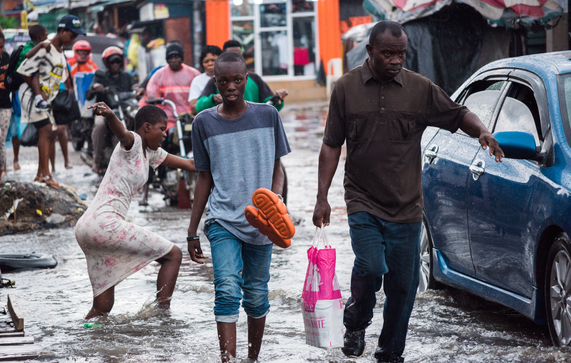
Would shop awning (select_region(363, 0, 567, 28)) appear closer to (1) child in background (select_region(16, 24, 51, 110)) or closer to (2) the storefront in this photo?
(1) child in background (select_region(16, 24, 51, 110))

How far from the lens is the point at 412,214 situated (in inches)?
170

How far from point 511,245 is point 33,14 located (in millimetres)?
31719

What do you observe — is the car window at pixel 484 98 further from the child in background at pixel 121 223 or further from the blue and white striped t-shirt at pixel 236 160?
the child in background at pixel 121 223

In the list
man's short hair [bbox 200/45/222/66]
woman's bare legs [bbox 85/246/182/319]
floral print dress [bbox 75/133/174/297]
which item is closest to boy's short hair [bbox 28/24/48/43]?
man's short hair [bbox 200/45/222/66]

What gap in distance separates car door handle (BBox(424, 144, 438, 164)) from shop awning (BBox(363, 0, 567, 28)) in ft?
18.2

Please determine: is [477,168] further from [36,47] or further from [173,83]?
[36,47]

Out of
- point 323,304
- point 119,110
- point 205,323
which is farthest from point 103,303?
point 119,110

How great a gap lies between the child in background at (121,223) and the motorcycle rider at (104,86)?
7.61m

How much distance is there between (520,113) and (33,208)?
20.3ft

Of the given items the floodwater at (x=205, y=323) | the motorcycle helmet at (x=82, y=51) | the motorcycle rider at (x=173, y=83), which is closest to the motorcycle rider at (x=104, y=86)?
the motorcycle rider at (x=173, y=83)

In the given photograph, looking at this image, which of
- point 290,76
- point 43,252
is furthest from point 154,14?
point 43,252

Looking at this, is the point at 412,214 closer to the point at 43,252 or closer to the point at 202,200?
the point at 202,200

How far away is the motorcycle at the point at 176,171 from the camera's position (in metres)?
10.4

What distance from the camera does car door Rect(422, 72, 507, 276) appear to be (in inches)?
215
